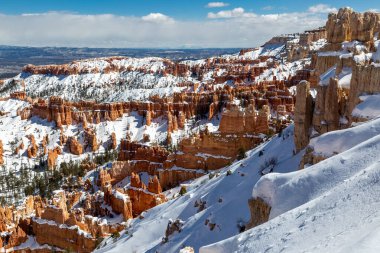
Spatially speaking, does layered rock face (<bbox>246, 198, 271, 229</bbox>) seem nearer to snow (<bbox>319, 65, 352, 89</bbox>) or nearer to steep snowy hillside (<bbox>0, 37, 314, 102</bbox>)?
snow (<bbox>319, 65, 352, 89</bbox>)

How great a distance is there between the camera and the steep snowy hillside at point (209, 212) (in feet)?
78.6

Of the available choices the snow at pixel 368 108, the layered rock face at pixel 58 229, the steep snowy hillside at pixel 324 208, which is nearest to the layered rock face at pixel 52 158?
the layered rock face at pixel 58 229

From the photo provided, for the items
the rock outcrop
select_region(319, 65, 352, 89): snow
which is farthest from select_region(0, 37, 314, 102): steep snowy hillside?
select_region(319, 65, 352, 89): snow

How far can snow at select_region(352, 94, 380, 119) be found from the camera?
23.0 metres

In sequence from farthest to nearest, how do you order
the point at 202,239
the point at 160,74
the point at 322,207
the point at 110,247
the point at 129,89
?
1. the point at 160,74
2. the point at 129,89
3. the point at 110,247
4. the point at 202,239
5. the point at 322,207

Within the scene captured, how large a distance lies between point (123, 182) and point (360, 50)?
112 feet

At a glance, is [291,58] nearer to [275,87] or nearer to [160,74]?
[275,87]

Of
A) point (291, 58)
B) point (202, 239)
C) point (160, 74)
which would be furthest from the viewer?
point (160, 74)

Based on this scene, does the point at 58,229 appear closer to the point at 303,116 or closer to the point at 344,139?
the point at 303,116

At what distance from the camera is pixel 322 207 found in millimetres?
13891

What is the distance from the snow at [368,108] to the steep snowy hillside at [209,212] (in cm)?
522

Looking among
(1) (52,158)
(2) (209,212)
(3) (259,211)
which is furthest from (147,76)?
(3) (259,211)

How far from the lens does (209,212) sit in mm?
26234

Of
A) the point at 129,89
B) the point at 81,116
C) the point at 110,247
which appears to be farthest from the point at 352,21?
the point at 129,89
